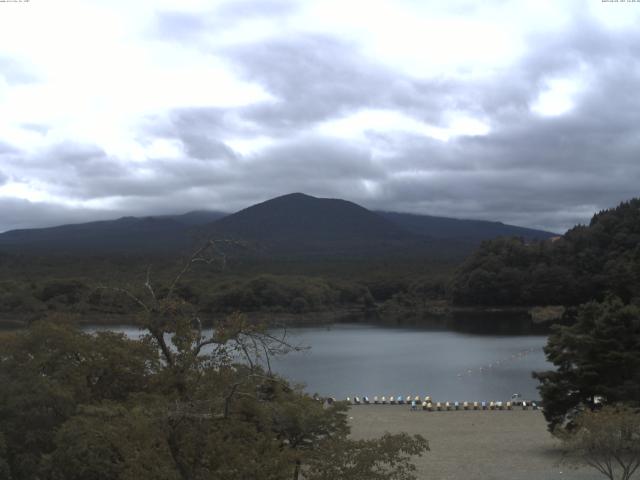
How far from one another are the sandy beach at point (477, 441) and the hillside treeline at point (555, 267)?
4720 centimetres

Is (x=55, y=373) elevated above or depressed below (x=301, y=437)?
above

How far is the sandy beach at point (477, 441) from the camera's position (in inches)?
623

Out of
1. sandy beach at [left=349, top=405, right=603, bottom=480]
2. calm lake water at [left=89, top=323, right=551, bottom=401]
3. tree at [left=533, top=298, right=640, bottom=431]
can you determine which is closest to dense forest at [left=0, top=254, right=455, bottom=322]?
calm lake water at [left=89, top=323, right=551, bottom=401]

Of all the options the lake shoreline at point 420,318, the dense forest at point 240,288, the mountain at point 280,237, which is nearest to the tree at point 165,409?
the dense forest at point 240,288

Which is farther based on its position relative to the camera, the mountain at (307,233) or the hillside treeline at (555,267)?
the mountain at (307,233)

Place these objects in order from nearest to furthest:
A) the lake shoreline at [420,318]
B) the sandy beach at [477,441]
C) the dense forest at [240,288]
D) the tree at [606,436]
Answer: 1. the tree at [606,436]
2. the sandy beach at [477,441]
3. the lake shoreline at [420,318]
4. the dense forest at [240,288]

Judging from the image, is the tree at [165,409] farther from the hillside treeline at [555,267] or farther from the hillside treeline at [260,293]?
the hillside treeline at [555,267]

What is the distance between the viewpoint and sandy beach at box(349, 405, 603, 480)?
15.8 meters

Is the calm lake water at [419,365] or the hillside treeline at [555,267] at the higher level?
the hillside treeline at [555,267]

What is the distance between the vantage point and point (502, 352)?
133 feet

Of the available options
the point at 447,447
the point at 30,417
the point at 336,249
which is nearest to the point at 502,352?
the point at 447,447

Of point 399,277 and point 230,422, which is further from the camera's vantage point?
point 399,277

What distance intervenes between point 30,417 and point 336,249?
14868 centimetres

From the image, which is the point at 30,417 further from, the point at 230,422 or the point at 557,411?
the point at 557,411
